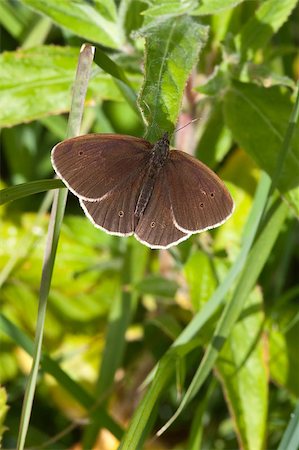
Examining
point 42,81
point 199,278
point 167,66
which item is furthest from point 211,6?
point 199,278

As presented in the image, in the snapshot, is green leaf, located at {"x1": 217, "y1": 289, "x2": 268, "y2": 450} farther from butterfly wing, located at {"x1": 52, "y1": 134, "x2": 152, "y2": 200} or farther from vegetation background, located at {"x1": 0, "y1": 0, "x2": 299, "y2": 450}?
butterfly wing, located at {"x1": 52, "y1": 134, "x2": 152, "y2": 200}

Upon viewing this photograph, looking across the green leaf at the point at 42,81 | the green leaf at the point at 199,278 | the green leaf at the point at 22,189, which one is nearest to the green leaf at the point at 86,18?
the green leaf at the point at 42,81

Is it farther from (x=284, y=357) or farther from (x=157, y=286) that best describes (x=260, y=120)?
(x=284, y=357)

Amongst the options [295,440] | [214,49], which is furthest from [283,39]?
[295,440]

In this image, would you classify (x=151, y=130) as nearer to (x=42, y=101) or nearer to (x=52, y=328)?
(x=42, y=101)

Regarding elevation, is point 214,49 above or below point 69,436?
above

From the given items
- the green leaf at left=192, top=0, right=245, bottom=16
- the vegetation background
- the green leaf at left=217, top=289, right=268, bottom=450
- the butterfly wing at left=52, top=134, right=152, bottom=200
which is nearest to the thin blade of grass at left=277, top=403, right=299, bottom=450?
the vegetation background
